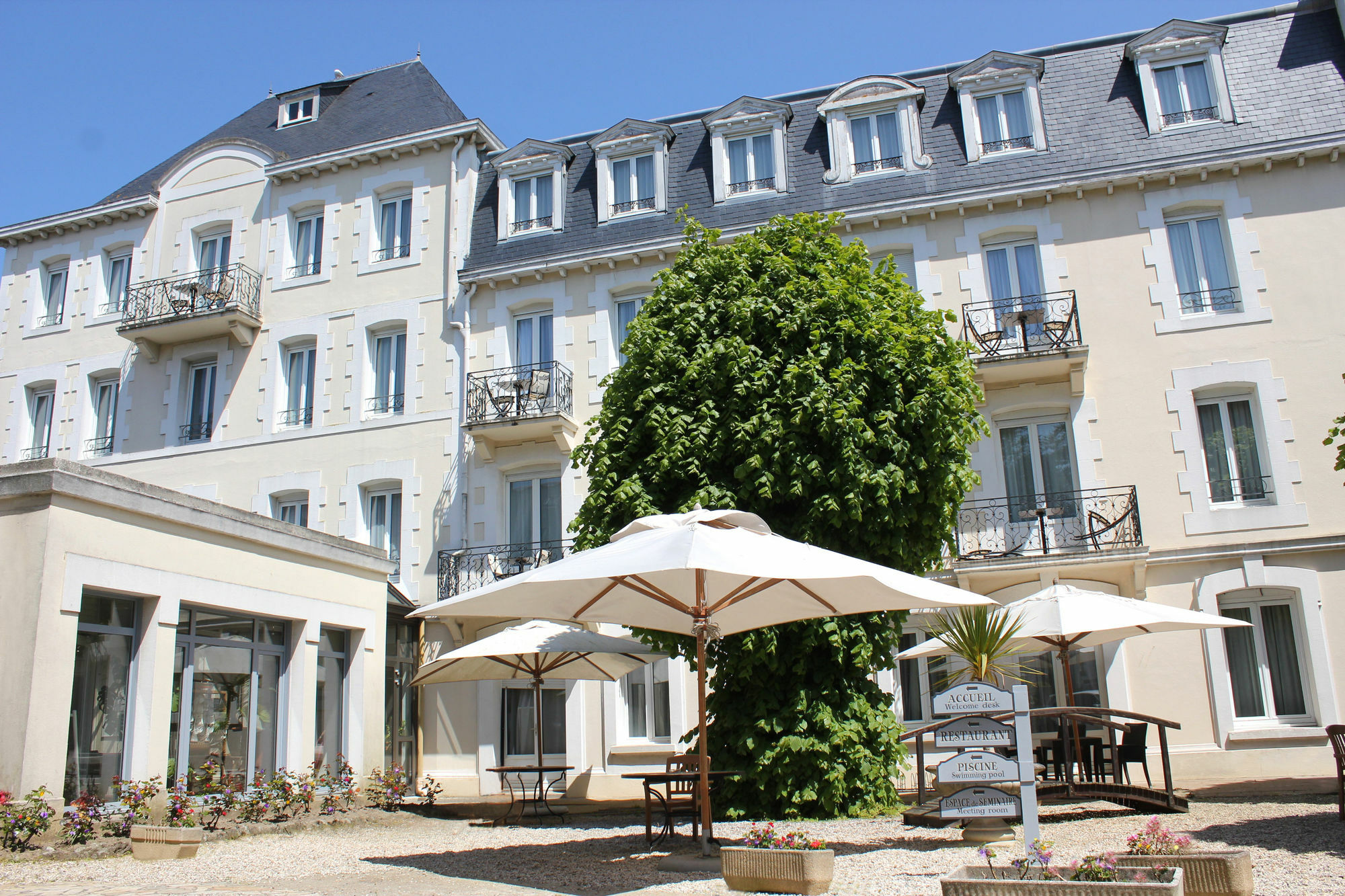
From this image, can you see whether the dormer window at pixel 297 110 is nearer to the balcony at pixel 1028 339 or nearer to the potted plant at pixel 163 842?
the balcony at pixel 1028 339

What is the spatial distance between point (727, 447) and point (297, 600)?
5.49 m

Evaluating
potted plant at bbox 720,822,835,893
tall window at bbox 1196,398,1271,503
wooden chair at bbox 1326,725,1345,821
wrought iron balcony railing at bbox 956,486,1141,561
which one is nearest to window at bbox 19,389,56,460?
wrought iron balcony railing at bbox 956,486,1141,561

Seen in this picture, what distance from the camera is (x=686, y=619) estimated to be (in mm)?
8281

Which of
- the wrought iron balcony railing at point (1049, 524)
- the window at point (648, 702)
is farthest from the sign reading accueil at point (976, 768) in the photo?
the window at point (648, 702)

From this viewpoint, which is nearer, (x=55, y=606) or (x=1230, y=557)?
(x=55, y=606)

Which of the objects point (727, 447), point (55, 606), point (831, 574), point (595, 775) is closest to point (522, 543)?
point (595, 775)

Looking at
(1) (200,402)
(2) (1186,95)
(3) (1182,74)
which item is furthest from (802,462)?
(1) (200,402)

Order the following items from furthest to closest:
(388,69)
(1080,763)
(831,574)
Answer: (388,69), (1080,763), (831,574)

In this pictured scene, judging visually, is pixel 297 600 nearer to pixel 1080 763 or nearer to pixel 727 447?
pixel 727 447

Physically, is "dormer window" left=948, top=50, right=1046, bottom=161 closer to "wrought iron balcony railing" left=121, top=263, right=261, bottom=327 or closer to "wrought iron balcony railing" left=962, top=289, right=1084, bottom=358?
"wrought iron balcony railing" left=962, top=289, right=1084, bottom=358

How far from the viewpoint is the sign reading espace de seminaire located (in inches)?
273

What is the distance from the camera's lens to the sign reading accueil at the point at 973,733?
6.94 m

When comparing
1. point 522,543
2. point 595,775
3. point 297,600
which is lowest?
point 595,775

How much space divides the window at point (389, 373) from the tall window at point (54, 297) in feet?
24.2
